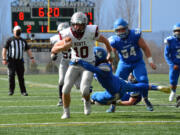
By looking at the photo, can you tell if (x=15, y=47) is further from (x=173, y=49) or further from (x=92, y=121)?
(x=92, y=121)

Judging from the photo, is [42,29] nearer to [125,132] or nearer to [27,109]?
[27,109]

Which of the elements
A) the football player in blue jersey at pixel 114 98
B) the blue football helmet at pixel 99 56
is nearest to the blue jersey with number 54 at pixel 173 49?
Result: the football player in blue jersey at pixel 114 98

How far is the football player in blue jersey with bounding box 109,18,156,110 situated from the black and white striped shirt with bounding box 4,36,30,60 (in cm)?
423

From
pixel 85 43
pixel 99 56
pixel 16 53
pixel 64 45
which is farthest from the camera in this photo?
pixel 16 53

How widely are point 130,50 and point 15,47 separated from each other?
4.53 meters

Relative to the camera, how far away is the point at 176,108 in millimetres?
8188

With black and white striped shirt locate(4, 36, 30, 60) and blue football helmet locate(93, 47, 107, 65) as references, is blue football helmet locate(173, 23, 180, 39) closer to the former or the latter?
blue football helmet locate(93, 47, 107, 65)

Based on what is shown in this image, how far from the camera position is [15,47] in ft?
38.4

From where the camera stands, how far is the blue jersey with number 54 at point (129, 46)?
774 cm

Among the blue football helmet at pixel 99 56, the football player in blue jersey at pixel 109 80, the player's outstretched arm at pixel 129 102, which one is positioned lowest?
the player's outstretched arm at pixel 129 102

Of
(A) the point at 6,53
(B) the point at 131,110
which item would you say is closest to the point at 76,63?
(B) the point at 131,110

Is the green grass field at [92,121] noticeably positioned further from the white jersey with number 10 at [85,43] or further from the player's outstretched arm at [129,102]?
the white jersey with number 10 at [85,43]

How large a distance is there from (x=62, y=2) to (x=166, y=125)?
1972 centimetres

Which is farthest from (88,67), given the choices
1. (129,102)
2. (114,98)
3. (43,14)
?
(43,14)
